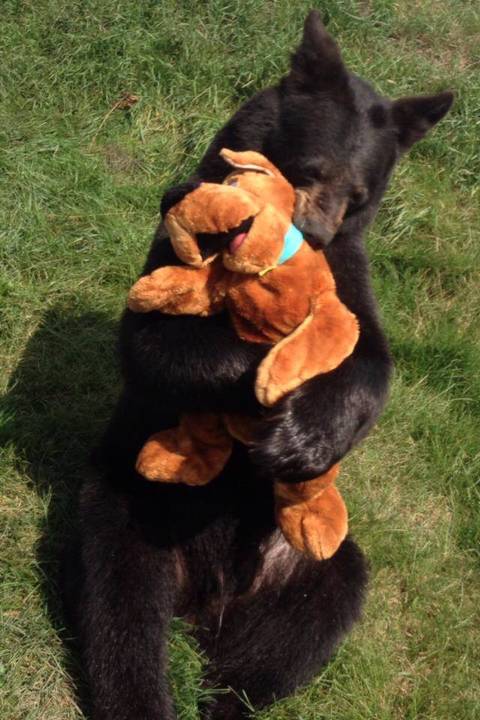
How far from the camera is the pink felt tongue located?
11.7 feet

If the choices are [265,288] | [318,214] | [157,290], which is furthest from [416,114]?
[157,290]

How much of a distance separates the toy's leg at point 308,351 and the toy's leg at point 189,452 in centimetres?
51

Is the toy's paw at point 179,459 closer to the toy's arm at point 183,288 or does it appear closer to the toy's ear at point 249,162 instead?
the toy's arm at point 183,288

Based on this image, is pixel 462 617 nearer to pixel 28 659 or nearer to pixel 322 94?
pixel 28 659

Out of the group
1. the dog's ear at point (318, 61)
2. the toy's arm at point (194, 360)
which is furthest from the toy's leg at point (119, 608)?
the dog's ear at point (318, 61)

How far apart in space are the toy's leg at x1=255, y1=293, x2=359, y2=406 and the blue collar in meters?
0.21

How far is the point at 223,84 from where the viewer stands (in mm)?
7180

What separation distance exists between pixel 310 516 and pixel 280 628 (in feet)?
2.28

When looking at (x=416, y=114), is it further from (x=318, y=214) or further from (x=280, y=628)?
(x=280, y=628)

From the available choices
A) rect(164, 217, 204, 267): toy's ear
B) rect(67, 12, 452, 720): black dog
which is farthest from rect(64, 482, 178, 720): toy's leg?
rect(164, 217, 204, 267): toy's ear

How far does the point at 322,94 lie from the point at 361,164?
0.32 metres

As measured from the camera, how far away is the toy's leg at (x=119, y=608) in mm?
4273

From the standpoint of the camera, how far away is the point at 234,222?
358 centimetres

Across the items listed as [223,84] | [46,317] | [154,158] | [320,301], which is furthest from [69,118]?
[320,301]
